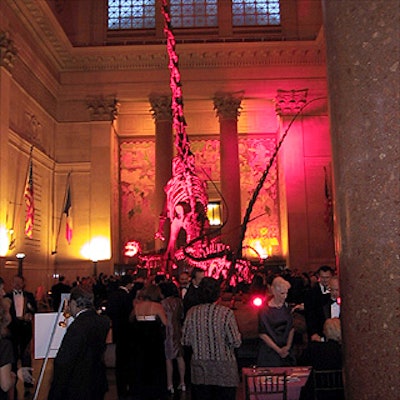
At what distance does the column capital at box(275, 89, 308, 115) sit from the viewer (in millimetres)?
22906

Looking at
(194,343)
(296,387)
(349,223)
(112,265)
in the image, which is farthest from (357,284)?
(112,265)

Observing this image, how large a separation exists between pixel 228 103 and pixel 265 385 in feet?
66.2

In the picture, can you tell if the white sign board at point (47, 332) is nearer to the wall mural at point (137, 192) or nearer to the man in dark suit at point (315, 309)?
the man in dark suit at point (315, 309)

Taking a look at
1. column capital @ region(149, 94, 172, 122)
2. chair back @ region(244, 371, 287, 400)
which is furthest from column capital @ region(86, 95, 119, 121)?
chair back @ region(244, 371, 287, 400)

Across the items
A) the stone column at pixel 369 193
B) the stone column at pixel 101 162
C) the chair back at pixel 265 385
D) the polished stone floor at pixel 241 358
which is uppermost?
the stone column at pixel 101 162

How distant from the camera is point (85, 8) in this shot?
24.2m

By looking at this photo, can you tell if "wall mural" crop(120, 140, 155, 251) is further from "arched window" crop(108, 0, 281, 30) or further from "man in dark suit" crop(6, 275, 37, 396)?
"man in dark suit" crop(6, 275, 37, 396)

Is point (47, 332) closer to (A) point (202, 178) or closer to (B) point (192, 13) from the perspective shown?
(A) point (202, 178)

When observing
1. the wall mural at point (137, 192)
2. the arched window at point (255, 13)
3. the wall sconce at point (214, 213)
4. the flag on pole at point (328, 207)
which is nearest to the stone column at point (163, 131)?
the wall mural at point (137, 192)

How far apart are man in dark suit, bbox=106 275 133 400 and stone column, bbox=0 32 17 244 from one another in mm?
9192

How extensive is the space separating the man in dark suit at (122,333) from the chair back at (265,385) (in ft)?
10.8

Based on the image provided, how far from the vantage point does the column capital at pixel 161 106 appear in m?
22.9

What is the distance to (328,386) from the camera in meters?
3.96

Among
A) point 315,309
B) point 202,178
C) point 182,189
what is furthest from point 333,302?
point 202,178
